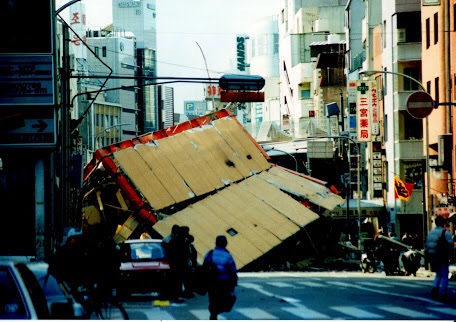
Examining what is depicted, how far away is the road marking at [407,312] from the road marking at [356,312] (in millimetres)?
487

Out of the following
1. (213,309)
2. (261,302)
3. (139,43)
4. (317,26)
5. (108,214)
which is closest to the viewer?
(213,309)

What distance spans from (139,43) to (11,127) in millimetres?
139847

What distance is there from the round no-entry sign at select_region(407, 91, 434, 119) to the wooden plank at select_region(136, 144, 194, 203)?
835cm

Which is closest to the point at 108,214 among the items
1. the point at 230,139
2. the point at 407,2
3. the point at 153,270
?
the point at 230,139

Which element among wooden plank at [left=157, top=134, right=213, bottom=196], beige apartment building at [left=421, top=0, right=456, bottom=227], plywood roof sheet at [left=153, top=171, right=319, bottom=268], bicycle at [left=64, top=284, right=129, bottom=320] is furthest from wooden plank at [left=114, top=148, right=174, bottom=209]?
bicycle at [left=64, top=284, right=129, bottom=320]

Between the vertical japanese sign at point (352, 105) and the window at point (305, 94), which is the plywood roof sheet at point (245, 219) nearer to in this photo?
the vertical japanese sign at point (352, 105)

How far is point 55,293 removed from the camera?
12.1 meters

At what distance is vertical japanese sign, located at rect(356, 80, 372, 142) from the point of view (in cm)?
5762

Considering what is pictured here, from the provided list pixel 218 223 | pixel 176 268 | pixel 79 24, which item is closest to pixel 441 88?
pixel 218 223

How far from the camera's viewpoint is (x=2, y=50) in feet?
81.0

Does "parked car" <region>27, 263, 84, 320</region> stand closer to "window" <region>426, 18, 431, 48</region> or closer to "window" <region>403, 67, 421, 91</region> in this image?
"window" <region>426, 18, 431, 48</region>

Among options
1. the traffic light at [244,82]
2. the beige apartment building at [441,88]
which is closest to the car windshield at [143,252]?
the traffic light at [244,82]

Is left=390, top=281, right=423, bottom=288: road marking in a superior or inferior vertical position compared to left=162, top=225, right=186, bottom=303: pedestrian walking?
inferior

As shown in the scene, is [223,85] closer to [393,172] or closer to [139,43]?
[393,172]
